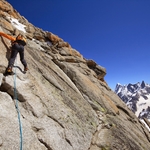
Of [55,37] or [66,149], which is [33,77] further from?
[55,37]

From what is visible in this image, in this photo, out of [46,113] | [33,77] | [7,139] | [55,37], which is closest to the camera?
[7,139]

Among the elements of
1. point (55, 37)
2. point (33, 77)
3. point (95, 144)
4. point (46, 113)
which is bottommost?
point (95, 144)

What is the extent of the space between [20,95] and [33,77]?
2.89 metres

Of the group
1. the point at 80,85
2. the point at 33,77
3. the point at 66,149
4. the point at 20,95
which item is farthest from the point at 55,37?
the point at 66,149

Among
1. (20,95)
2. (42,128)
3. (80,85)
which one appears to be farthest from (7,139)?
(80,85)

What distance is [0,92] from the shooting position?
877 centimetres

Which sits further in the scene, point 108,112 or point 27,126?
point 108,112

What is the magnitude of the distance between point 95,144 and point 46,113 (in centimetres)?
473

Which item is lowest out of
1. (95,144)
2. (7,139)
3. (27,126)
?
(95,144)

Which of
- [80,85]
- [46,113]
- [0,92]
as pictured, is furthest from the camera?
[80,85]

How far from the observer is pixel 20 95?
9445mm

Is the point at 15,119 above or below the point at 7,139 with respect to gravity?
above

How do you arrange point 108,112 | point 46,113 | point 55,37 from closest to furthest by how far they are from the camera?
point 46,113
point 108,112
point 55,37

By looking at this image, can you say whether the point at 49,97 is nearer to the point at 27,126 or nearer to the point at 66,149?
the point at 27,126
